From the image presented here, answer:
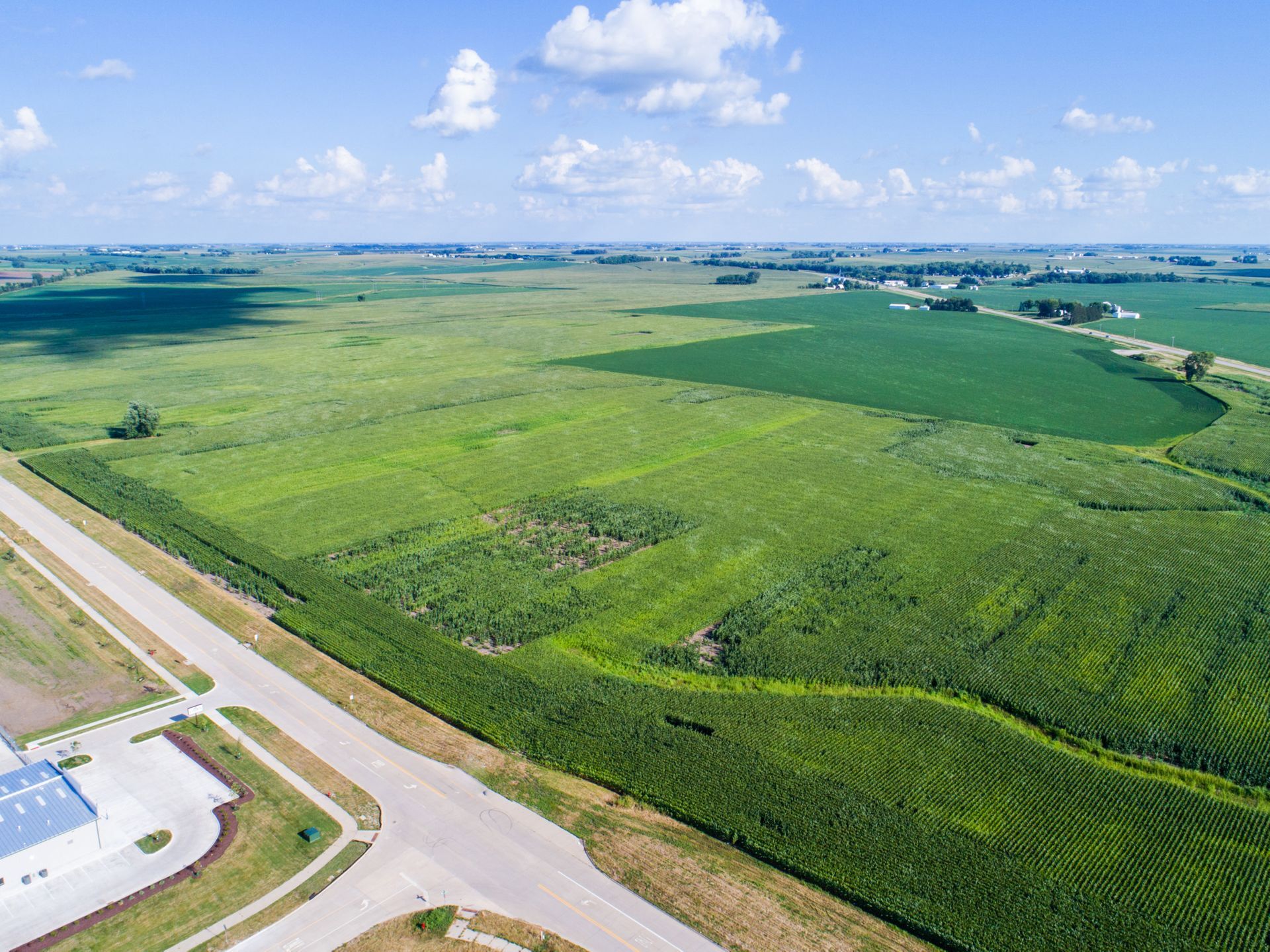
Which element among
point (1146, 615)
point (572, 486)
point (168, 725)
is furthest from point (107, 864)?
point (1146, 615)

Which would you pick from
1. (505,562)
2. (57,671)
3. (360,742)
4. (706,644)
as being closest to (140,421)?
(57,671)

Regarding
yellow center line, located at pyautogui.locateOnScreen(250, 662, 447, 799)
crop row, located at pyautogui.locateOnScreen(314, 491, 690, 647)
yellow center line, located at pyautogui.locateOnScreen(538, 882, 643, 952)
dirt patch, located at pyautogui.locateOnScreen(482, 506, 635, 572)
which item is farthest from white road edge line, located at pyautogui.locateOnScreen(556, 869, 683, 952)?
dirt patch, located at pyautogui.locateOnScreen(482, 506, 635, 572)

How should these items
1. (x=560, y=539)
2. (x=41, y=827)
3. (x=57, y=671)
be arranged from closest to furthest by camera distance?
(x=41, y=827)
(x=57, y=671)
(x=560, y=539)

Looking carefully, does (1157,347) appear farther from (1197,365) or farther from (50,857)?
(50,857)

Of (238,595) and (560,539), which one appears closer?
(238,595)

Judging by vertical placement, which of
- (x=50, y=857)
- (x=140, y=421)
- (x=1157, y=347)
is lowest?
(x=50, y=857)

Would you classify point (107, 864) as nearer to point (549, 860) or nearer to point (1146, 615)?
point (549, 860)

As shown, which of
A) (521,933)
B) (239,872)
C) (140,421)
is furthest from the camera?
(140,421)
